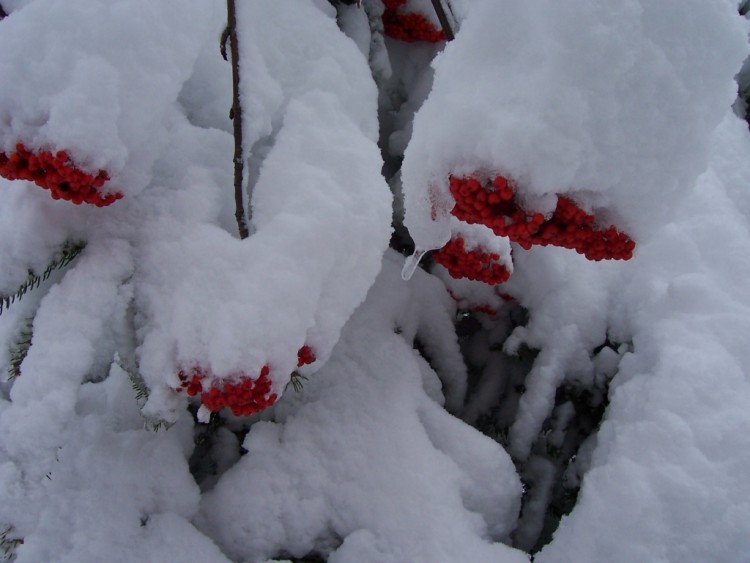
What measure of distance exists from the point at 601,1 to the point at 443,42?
1.59 m

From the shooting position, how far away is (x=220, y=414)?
6.80 ft

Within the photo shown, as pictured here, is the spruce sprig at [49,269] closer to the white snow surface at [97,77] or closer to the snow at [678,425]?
the white snow surface at [97,77]

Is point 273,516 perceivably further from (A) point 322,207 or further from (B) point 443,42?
(B) point 443,42

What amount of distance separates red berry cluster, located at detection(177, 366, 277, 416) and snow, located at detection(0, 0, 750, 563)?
1.5 inches

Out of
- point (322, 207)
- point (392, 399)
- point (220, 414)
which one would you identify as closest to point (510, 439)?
point (392, 399)

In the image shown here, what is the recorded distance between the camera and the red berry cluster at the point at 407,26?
224cm

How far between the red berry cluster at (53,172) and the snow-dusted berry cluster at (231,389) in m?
0.47

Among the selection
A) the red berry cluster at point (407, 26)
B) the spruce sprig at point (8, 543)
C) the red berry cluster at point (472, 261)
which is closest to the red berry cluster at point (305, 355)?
the red berry cluster at point (472, 261)

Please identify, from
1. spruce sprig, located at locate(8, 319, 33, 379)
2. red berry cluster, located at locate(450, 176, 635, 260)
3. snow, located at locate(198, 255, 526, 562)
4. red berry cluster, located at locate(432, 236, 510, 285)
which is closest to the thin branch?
red berry cluster, located at locate(450, 176, 635, 260)

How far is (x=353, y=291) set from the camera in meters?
1.47

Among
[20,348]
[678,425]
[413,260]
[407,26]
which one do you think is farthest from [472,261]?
[20,348]

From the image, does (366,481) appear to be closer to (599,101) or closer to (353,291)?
(353,291)

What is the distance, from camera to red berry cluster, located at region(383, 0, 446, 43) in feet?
7.36

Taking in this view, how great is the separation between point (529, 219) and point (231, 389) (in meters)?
0.74
